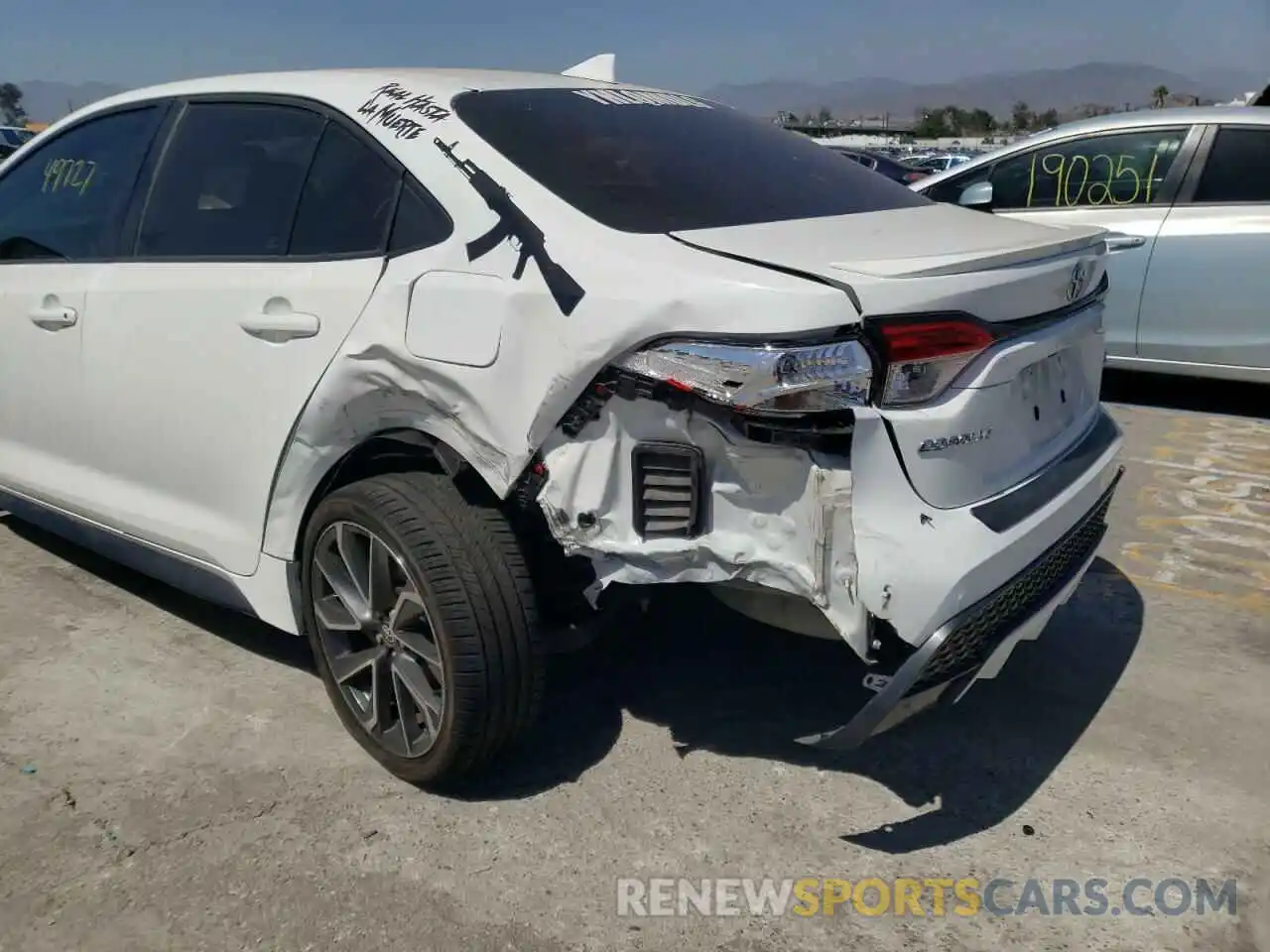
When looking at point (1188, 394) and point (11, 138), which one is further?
point (11, 138)

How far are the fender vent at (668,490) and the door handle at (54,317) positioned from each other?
2.13 meters

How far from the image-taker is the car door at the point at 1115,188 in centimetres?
608

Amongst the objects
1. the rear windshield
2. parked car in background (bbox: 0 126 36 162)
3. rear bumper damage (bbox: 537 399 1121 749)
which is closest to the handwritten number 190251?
the rear windshield

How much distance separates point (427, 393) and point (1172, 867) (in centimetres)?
196

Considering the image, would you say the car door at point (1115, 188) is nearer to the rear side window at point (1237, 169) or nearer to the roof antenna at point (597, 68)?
the rear side window at point (1237, 169)

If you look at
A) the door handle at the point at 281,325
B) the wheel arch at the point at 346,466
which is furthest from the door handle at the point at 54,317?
the wheel arch at the point at 346,466

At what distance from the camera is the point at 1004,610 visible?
2408 millimetres

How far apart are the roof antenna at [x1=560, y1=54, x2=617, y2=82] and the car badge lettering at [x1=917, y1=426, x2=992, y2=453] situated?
1995 mm

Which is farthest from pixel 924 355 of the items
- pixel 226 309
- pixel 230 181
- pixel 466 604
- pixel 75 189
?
pixel 75 189

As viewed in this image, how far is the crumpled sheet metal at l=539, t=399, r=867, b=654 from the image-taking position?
2.16 metres

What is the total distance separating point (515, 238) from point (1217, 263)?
190 inches

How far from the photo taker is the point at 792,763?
2.85m

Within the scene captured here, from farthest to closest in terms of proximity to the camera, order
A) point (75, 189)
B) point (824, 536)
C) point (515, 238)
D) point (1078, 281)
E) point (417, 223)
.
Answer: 1. point (75, 189)
2. point (1078, 281)
3. point (417, 223)
4. point (515, 238)
5. point (824, 536)

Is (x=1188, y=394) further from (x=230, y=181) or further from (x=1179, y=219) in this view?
(x=230, y=181)
